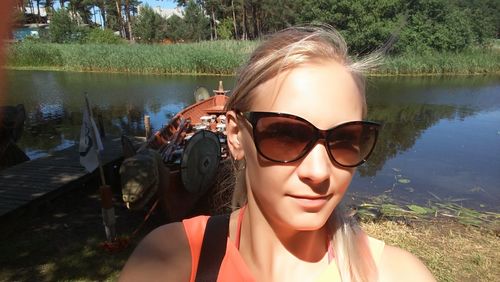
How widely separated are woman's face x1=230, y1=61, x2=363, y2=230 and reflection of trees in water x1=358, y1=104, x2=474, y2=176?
368 inches

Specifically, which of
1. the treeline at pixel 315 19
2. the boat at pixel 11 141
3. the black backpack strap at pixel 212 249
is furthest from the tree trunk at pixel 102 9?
the black backpack strap at pixel 212 249

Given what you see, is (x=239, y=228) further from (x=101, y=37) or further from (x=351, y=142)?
(x=101, y=37)

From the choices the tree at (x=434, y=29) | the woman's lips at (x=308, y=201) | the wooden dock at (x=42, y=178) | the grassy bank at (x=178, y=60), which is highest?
the tree at (x=434, y=29)

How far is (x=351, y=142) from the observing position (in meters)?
1.14

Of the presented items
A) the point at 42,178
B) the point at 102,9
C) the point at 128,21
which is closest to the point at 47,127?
the point at 42,178

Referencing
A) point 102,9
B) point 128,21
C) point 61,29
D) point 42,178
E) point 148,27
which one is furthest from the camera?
point 102,9

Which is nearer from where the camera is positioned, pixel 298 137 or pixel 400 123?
pixel 298 137

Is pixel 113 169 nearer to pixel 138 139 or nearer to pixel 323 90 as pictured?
pixel 138 139

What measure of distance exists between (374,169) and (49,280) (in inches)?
318

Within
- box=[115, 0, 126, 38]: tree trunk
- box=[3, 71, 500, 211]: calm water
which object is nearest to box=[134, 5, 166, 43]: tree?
box=[115, 0, 126, 38]: tree trunk

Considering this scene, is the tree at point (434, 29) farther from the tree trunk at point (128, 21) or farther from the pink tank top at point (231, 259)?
the pink tank top at point (231, 259)

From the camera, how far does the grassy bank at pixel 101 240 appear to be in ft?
15.5

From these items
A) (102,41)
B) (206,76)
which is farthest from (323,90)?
(102,41)

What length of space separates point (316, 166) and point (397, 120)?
17233 mm
